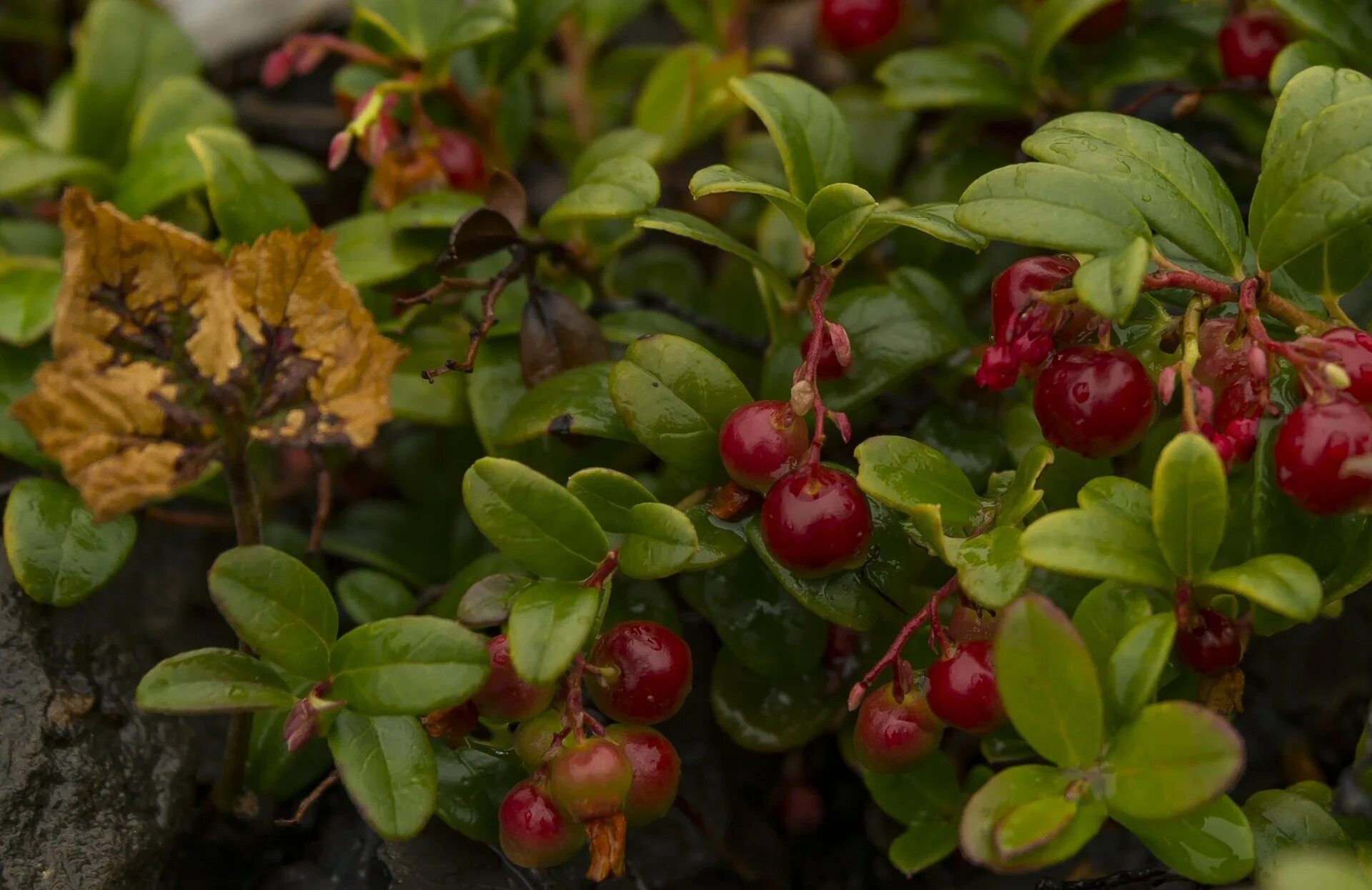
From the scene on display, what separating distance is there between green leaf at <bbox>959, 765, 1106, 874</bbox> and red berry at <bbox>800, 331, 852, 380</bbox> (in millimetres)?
600

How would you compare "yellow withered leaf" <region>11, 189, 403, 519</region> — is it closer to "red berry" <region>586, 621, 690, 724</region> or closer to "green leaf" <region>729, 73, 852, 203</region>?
"red berry" <region>586, 621, 690, 724</region>

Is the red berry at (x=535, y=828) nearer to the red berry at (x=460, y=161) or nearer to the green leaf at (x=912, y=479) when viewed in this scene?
the green leaf at (x=912, y=479)

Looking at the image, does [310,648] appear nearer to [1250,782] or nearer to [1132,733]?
[1132,733]

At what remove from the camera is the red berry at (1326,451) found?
1.34 meters

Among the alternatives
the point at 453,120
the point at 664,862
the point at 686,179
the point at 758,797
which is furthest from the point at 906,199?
the point at 664,862

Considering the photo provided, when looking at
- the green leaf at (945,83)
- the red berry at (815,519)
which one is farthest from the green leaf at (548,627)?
the green leaf at (945,83)

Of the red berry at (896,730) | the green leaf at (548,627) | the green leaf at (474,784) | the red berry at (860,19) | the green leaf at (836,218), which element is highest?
the green leaf at (836,218)

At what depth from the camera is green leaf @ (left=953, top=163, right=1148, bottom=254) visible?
1442 mm

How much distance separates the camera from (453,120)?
8.13ft

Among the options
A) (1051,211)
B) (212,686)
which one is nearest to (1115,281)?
(1051,211)

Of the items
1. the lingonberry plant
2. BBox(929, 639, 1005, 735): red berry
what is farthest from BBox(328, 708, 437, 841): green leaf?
BBox(929, 639, 1005, 735): red berry

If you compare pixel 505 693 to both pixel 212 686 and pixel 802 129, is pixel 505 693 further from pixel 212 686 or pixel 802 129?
pixel 802 129

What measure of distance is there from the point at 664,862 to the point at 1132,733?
0.90 m

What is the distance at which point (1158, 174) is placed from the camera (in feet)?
5.24
